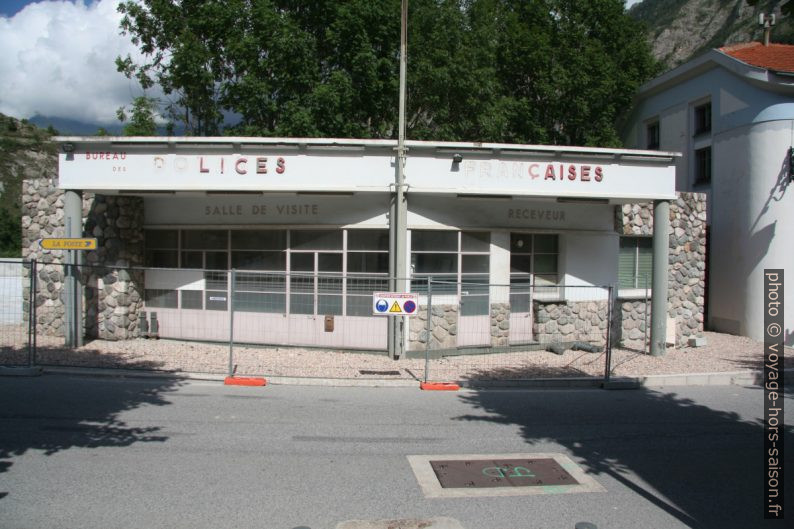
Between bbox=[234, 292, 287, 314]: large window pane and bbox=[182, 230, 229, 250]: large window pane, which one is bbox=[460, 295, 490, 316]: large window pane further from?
bbox=[182, 230, 229, 250]: large window pane

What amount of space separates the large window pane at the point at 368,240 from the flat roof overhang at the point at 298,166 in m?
1.08

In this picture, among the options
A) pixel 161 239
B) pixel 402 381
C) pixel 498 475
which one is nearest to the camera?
pixel 498 475

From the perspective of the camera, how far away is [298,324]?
12844 mm

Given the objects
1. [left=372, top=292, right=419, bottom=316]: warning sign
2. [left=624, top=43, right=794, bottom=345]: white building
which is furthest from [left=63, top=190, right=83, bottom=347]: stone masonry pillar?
[left=624, top=43, right=794, bottom=345]: white building

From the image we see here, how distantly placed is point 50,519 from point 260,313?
328 inches

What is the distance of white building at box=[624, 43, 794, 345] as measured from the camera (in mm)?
14859

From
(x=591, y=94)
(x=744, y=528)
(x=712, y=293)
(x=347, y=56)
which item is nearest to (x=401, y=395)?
(x=744, y=528)

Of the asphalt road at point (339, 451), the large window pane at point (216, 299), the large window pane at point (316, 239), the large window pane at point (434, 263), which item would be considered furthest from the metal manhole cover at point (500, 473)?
the large window pane at point (216, 299)

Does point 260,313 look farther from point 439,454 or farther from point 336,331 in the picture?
point 439,454

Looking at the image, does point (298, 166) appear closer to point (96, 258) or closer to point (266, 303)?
point (266, 303)

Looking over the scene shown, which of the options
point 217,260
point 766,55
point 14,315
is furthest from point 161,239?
point 766,55

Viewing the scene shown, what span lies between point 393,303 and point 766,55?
1546 cm

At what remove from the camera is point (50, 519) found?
458 cm

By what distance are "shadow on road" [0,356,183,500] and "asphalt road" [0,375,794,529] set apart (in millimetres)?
33
